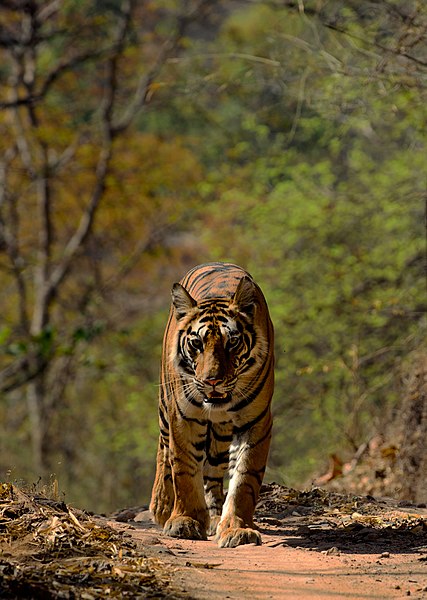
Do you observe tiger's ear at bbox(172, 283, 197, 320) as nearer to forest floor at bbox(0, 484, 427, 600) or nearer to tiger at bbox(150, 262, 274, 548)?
tiger at bbox(150, 262, 274, 548)

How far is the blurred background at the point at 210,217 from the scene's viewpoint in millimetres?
12438

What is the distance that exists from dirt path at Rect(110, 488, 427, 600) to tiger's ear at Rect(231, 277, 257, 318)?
1474 millimetres

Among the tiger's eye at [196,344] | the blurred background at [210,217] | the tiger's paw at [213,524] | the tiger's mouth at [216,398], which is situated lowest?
the tiger's paw at [213,524]

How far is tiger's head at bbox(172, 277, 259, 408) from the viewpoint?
261 inches

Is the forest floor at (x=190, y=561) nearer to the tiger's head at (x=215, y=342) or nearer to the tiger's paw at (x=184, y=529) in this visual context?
the tiger's paw at (x=184, y=529)

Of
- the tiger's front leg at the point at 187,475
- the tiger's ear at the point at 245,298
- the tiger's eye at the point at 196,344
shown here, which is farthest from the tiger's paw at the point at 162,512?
the tiger's ear at the point at 245,298

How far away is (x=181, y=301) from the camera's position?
7121mm

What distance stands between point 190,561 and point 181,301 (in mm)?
1879

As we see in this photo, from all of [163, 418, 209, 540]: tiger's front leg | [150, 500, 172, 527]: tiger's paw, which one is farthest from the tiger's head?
[150, 500, 172, 527]: tiger's paw

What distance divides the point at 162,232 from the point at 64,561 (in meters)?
22.9

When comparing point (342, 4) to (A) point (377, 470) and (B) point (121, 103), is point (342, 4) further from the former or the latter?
(B) point (121, 103)

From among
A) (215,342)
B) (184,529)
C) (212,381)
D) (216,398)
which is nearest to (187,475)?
(184,529)

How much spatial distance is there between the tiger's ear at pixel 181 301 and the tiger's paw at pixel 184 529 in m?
1.30

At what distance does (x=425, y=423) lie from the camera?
33.3 ft
